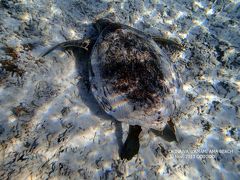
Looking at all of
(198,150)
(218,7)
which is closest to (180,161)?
(198,150)

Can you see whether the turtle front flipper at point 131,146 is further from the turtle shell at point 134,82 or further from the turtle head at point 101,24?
the turtle head at point 101,24

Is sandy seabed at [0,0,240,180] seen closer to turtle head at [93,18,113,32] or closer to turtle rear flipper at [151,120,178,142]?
turtle rear flipper at [151,120,178,142]

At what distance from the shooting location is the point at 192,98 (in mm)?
3621

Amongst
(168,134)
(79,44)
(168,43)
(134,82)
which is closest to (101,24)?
(79,44)

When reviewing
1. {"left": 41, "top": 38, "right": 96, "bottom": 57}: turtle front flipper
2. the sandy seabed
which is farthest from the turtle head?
{"left": 41, "top": 38, "right": 96, "bottom": 57}: turtle front flipper

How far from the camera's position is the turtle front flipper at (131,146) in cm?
279

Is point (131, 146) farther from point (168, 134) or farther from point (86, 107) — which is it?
point (86, 107)

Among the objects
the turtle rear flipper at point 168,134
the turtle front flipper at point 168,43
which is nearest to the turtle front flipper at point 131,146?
the turtle rear flipper at point 168,134

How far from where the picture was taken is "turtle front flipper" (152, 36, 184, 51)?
4.00 metres

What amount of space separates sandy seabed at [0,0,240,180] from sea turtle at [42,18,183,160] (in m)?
0.28

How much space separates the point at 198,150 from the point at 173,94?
3.06ft

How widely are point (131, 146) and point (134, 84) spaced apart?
2.73 feet

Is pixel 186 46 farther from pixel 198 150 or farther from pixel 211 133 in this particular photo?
pixel 198 150

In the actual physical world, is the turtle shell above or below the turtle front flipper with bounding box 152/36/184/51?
below
